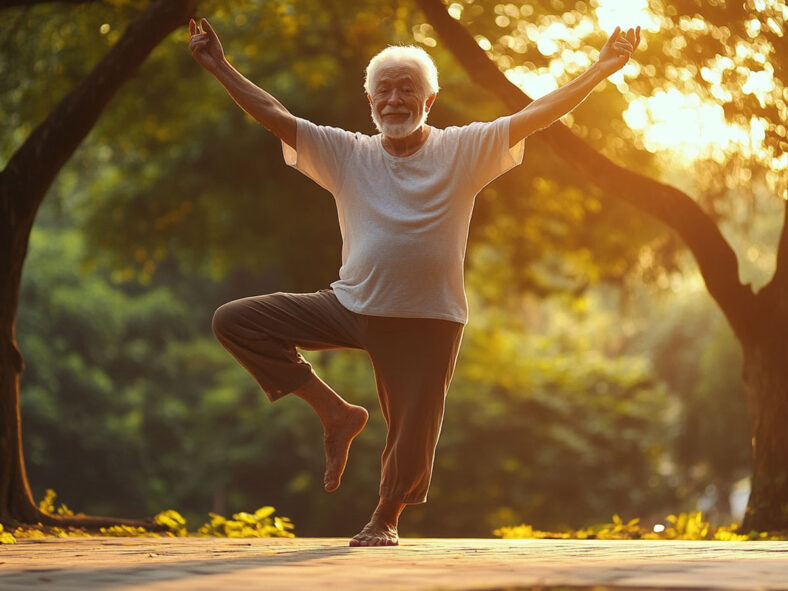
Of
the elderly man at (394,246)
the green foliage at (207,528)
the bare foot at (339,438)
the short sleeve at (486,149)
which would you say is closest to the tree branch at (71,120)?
the green foliage at (207,528)

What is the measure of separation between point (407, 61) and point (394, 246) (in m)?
0.82

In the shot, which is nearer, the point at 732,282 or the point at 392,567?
the point at 392,567

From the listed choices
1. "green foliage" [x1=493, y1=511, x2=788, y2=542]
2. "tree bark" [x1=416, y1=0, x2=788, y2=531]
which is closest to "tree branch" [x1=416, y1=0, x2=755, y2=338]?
"tree bark" [x1=416, y1=0, x2=788, y2=531]

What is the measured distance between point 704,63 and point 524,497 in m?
12.8

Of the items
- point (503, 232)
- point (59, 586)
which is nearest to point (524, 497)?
point (503, 232)

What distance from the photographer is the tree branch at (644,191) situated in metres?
8.43

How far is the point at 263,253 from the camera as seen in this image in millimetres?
18391

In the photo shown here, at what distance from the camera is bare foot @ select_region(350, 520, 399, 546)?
545cm

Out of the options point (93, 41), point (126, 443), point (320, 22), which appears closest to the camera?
point (93, 41)

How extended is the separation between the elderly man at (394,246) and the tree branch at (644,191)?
2.88 metres

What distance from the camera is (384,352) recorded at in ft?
18.0

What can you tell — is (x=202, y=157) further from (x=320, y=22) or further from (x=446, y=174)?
(x=446, y=174)

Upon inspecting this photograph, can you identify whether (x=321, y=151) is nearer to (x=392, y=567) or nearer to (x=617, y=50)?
(x=617, y=50)

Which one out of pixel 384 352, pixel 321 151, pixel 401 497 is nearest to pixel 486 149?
pixel 321 151
